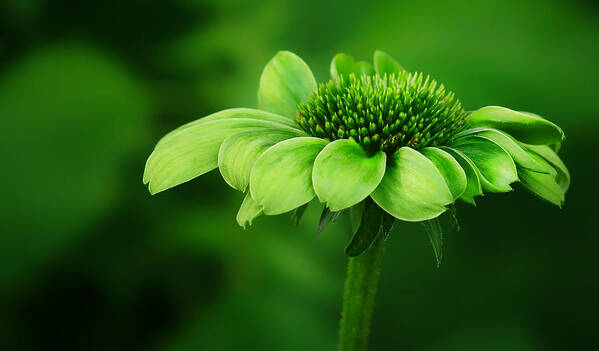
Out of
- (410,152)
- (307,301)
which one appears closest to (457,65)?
(307,301)

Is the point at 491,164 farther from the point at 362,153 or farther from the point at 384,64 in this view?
the point at 384,64

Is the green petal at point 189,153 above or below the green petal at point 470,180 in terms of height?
above

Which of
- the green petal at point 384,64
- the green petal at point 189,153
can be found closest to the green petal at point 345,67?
the green petal at point 384,64

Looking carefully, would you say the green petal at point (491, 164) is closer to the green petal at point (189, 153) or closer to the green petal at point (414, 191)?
the green petal at point (414, 191)

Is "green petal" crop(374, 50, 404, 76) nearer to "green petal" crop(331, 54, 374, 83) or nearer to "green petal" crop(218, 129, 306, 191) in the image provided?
"green petal" crop(331, 54, 374, 83)

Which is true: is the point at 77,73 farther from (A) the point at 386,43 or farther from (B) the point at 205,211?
(A) the point at 386,43
